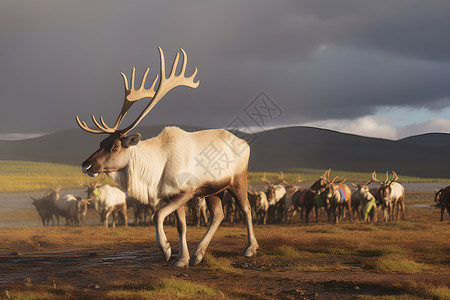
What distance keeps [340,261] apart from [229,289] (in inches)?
157

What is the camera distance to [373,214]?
2636cm

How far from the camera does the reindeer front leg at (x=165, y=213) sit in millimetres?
8750

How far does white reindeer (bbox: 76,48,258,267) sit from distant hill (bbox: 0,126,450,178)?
356 ft

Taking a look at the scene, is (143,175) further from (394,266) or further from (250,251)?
(394,266)

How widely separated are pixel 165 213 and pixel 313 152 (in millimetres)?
142145

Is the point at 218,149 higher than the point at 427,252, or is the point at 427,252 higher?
the point at 218,149

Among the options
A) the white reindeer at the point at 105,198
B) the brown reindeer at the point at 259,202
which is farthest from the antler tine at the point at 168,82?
the white reindeer at the point at 105,198

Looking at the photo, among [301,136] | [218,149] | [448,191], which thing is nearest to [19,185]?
[448,191]

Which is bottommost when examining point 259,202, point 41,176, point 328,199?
point 259,202

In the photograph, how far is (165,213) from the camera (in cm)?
880

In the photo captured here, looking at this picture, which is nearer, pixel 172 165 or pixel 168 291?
pixel 168 291

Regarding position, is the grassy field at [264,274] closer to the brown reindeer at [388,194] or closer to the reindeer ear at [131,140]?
the reindeer ear at [131,140]

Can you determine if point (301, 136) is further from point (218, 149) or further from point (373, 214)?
point (218, 149)

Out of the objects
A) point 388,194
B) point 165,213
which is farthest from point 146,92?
point 388,194
